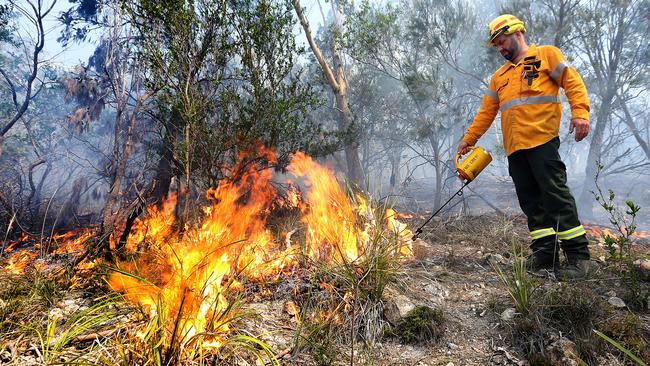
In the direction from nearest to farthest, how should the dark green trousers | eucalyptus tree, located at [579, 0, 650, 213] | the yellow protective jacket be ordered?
the dark green trousers < the yellow protective jacket < eucalyptus tree, located at [579, 0, 650, 213]

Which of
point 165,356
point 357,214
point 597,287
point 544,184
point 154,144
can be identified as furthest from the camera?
point 154,144

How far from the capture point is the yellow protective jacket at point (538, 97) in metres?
2.59

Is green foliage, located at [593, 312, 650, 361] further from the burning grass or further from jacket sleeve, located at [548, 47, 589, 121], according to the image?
jacket sleeve, located at [548, 47, 589, 121]

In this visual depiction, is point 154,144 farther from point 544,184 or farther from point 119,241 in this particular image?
point 544,184

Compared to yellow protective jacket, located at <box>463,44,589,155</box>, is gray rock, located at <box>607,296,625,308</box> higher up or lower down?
lower down

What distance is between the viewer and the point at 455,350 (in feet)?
6.18

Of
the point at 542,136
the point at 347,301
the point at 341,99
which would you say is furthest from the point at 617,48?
the point at 347,301

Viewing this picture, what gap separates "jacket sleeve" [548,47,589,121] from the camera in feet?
8.34

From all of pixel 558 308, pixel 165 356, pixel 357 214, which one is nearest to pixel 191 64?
pixel 357 214

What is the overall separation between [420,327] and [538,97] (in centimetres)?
220

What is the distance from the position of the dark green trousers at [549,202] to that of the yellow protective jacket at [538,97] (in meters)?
0.12

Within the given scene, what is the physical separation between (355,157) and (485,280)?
5567mm

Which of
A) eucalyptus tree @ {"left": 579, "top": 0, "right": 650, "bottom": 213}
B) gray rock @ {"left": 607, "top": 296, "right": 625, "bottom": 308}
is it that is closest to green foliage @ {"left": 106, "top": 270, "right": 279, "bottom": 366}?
gray rock @ {"left": 607, "top": 296, "right": 625, "bottom": 308}

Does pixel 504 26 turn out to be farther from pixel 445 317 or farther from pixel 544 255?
pixel 445 317
